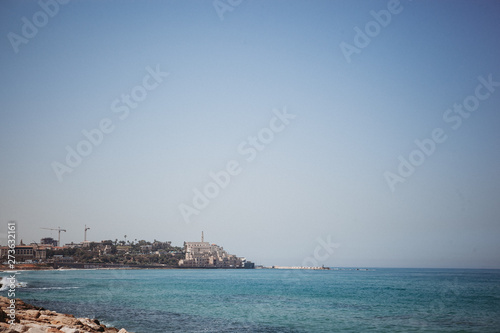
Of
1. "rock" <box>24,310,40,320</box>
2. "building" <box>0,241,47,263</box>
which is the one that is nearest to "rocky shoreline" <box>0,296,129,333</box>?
"rock" <box>24,310,40,320</box>

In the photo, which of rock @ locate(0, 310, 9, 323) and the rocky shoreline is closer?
the rocky shoreline

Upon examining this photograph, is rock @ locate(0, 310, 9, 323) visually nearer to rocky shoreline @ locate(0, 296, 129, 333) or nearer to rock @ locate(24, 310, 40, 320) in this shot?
rocky shoreline @ locate(0, 296, 129, 333)

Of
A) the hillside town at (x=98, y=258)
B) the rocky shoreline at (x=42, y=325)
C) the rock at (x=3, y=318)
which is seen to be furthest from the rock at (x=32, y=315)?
the hillside town at (x=98, y=258)

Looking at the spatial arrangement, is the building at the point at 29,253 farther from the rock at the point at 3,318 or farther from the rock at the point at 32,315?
the rock at the point at 3,318

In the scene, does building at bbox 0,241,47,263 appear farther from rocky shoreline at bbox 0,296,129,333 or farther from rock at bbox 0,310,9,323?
rock at bbox 0,310,9,323

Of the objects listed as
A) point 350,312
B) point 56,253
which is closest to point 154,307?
point 350,312

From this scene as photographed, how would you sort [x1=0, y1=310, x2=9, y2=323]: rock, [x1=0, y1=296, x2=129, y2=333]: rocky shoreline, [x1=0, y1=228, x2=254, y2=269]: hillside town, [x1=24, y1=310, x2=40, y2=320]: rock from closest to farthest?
[x1=0, y1=296, x2=129, y2=333]: rocky shoreline < [x1=0, y1=310, x2=9, y2=323]: rock < [x1=24, y1=310, x2=40, y2=320]: rock < [x1=0, y1=228, x2=254, y2=269]: hillside town

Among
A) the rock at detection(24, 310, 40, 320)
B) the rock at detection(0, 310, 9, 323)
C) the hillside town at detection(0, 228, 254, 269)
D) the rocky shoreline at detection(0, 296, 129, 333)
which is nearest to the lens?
the rocky shoreline at detection(0, 296, 129, 333)

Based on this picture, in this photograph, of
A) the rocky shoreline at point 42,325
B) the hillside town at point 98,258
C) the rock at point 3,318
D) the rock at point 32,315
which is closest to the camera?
the rocky shoreline at point 42,325

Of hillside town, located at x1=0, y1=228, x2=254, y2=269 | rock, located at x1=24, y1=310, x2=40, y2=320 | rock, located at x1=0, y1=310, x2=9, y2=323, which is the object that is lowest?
hillside town, located at x1=0, y1=228, x2=254, y2=269

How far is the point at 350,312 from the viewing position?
2791 centimetres

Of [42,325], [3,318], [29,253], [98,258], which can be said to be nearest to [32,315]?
[42,325]

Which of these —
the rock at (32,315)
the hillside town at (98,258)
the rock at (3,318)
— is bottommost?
the hillside town at (98,258)

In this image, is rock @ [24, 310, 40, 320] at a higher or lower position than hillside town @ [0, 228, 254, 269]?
higher
